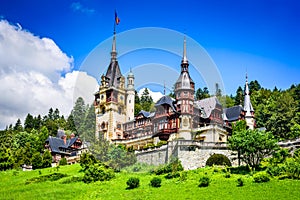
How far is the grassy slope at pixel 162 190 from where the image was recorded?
98.9 feet

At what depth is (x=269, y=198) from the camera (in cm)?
2817

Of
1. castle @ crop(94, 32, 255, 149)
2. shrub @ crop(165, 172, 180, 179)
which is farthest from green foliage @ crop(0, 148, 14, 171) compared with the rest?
shrub @ crop(165, 172, 180, 179)

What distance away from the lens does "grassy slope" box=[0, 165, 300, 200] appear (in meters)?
30.1

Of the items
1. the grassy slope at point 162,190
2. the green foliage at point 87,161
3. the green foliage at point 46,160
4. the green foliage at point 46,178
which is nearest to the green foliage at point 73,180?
the grassy slope at point 162,190

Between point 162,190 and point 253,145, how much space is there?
35.0 feet

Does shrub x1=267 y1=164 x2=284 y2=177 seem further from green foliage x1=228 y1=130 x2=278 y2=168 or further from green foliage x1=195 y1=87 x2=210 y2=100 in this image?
green foliage x1=195 y1=87 x2=210 y2=100

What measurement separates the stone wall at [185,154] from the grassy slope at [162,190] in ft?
11.9

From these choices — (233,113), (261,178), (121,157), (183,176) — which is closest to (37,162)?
(183,176)

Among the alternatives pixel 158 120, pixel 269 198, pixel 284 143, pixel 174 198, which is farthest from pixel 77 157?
pixel 269 198

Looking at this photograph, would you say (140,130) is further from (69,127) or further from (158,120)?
(69,127)

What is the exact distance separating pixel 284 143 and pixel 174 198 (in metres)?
19.3

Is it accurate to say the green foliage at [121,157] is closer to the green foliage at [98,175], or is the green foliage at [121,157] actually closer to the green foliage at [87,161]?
the green foliage at [98,175]

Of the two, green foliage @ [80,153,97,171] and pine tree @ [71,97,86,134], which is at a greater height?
pine tree @ [71,97,86,134]

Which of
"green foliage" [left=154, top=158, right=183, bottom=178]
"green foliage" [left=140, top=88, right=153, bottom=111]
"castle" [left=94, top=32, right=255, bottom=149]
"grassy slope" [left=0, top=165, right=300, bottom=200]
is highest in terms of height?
"green foliage" [left=140, top=88, right=153, bottom=111]
